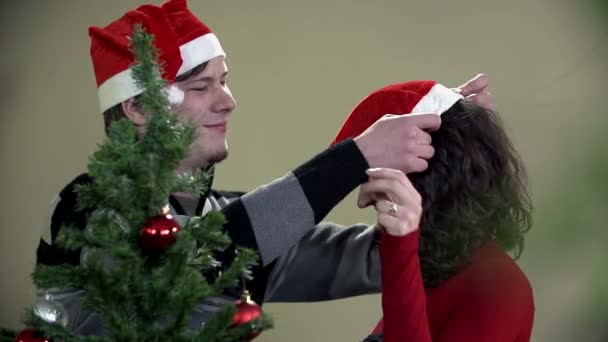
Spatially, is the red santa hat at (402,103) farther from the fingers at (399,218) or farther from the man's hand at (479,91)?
the fingers at (399,218)

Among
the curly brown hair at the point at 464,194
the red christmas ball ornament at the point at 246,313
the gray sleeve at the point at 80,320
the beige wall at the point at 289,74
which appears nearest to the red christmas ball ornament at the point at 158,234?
the red christmas ball ornament at the point at 246,313

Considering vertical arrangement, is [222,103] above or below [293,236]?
above

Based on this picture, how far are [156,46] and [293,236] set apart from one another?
0.48m

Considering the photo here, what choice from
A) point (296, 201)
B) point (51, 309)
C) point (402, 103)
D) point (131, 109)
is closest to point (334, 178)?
point (296, 201)

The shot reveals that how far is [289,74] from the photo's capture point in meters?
3.19

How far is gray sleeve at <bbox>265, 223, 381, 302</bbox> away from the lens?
4.95 feet

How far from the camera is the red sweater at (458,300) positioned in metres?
1.11

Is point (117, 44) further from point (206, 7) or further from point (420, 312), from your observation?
point (206, 7)

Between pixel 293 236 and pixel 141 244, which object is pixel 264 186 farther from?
pixel 141 244

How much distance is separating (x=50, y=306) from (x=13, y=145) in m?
2.81

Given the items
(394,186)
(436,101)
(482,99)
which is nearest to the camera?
(394,186)

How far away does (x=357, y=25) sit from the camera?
120 inches

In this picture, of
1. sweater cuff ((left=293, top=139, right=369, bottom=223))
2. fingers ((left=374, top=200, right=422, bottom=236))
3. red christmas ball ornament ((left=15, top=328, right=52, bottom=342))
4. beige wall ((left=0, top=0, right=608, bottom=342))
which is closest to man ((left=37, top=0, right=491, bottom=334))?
sweater cuff ((left=293, top=139, right=369, bottom=223))

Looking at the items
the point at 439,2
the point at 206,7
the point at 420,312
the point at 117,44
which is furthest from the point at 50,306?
the point at 206,7
